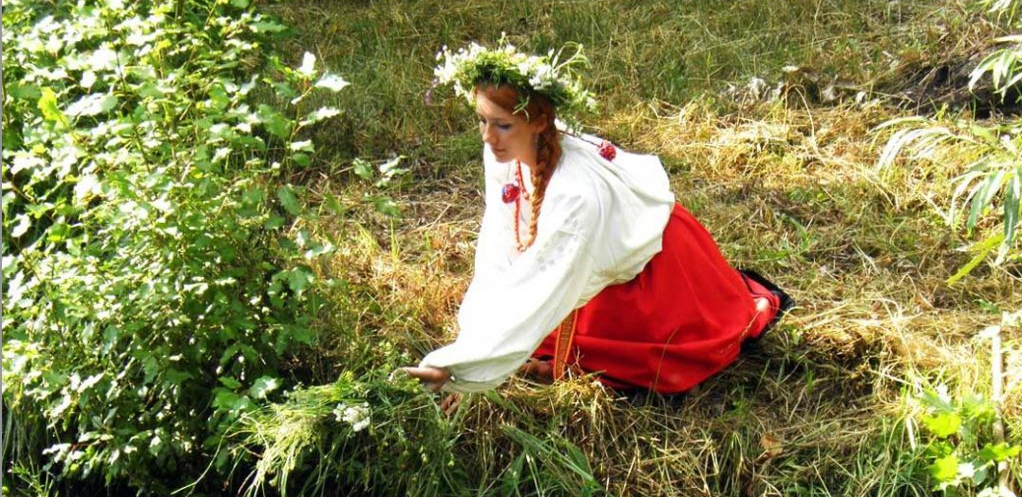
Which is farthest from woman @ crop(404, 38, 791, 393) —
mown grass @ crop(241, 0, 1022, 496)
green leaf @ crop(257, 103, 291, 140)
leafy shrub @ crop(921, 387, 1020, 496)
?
leafy shrub @ crop(921, 387, 1020, 496)

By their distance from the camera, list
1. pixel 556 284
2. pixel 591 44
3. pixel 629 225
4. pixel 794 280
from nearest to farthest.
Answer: pixel 556 284
pixel 629 225
pixel 794 280
pixel 591 44

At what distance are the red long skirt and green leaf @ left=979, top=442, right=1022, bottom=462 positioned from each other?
749 millimetres

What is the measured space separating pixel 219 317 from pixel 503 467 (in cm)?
85

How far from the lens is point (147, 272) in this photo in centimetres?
358

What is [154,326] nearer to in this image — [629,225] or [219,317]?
[219,317]

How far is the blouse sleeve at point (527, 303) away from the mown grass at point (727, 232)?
1.08 ft

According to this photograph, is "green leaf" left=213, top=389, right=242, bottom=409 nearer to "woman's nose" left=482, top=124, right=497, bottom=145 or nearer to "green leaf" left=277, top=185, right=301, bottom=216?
"green leaf" left=277, top=185, right=301, bottom=216

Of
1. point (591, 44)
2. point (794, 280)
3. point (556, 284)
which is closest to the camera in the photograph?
point (556, 284)

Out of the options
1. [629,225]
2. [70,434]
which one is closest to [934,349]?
[629,225]

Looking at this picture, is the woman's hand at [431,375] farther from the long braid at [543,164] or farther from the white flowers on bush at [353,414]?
the long braid at [543,164]

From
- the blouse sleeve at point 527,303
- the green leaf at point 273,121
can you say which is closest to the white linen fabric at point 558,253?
the blouse sleeve at point 527,303

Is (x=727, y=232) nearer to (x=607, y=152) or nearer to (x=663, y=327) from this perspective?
(x=663, y=327)

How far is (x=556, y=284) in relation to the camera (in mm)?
3525

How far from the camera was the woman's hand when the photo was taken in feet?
11.6
